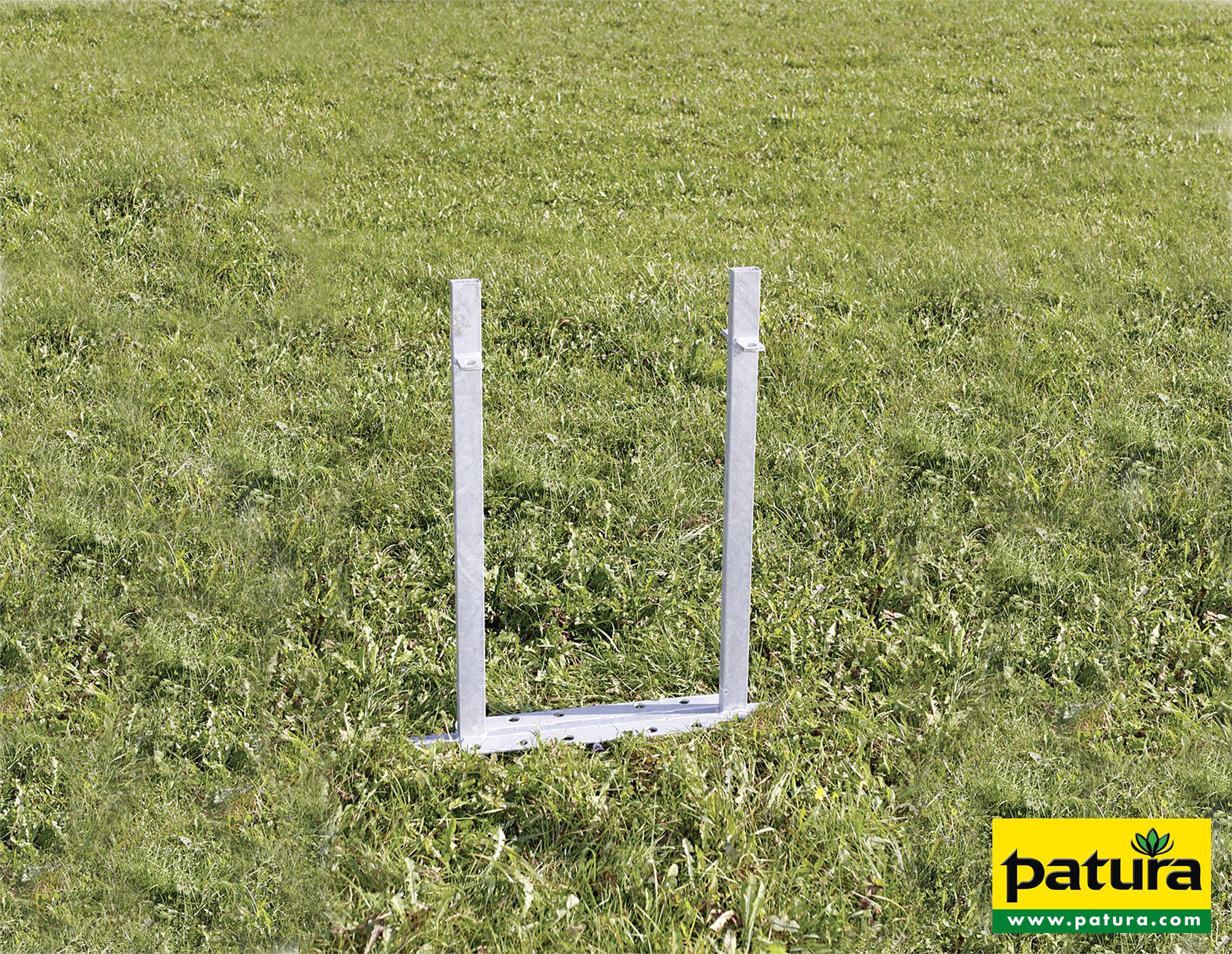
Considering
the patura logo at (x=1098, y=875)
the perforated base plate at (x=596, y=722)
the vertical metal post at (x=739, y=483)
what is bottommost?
the patura logo at (x=1098, y=875)

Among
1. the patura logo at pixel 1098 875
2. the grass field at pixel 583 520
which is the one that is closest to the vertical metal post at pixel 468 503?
the grass field at pixel 583 520

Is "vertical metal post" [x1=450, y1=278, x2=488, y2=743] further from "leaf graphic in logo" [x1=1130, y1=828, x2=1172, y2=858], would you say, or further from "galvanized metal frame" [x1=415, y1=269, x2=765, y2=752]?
"leaf graphic in logo" [x1=1130, y1=828, x2=1172, y2=858]

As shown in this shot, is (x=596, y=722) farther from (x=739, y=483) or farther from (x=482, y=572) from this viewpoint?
(x=739, y=483)

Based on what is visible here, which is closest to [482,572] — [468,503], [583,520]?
[468,503]

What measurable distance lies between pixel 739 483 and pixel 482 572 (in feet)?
3.21

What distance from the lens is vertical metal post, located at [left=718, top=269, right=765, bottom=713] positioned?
3.66 meters

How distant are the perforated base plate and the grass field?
89mm

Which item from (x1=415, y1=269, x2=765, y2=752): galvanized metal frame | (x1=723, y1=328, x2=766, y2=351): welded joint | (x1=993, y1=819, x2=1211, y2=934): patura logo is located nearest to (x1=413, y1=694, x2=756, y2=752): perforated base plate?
(x1=415, y1=269, x2=765, y2=752): galvanized metal frame

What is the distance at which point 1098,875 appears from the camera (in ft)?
11.8

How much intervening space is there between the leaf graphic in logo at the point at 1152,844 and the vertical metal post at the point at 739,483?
56.0 inches

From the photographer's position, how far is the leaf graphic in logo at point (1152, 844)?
12.0ft

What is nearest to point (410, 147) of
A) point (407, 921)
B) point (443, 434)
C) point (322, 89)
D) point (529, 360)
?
point (322, 89)

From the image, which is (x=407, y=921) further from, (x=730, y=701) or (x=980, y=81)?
(x=980, y=81)

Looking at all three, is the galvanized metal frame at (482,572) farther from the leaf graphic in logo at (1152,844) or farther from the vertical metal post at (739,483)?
the leaf graphic in logo at (1152,844)
